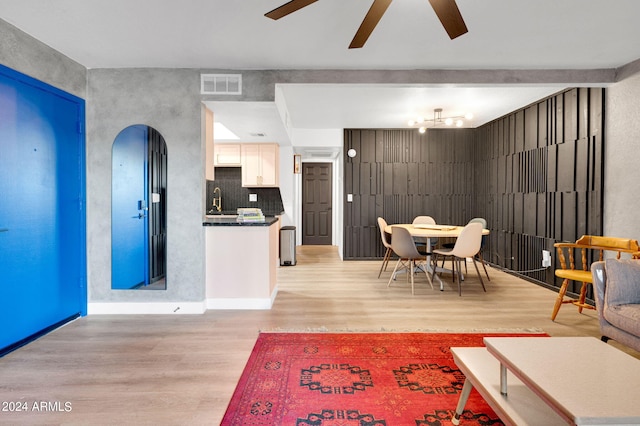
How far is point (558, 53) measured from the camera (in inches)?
129

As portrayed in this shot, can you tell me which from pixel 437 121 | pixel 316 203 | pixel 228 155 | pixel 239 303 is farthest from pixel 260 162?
pixel 239 303

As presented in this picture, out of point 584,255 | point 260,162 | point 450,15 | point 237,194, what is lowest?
point 584,255

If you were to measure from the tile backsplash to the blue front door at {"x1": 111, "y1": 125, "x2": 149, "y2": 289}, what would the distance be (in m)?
3.31

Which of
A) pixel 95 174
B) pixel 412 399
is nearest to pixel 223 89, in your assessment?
pixel 95 174

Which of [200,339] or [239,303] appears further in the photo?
[239,303]

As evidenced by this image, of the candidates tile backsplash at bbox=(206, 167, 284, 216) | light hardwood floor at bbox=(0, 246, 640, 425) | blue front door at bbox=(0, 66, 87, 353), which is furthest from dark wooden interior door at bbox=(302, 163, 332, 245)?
blue front door at bbox=(0, 66, 87, 353)

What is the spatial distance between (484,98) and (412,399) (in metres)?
4.24

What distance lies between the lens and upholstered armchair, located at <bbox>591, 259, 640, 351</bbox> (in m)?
2.40

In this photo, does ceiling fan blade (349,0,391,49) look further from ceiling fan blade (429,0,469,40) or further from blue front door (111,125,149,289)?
blue front door (111,125,149,289)

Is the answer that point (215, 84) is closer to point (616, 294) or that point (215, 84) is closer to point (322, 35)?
point (322, 35)

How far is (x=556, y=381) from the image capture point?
1.38 m

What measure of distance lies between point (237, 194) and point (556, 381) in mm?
6374

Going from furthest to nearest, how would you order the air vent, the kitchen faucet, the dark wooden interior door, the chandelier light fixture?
the dark wooden interior door, the kitchen faucet, the chandelier light fixture, the air vent

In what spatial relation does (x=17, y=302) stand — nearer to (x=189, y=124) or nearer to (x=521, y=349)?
(x=189, y=124)
